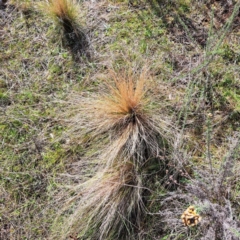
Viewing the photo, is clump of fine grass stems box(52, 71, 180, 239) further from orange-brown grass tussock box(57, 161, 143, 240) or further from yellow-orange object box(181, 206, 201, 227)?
yellow-orange object box(181, 206, 201, 227)

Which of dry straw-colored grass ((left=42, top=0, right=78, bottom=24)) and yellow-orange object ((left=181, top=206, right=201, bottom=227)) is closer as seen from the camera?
yellow-orange object ((left=181, top=206, right=201, bottom=227))

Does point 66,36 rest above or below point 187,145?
above

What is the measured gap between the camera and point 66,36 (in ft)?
8.89

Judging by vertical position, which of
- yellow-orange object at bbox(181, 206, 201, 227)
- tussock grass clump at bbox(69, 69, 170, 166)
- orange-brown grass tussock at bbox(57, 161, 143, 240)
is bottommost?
yellow-orange object at bbox(181, 206, 201, 227)

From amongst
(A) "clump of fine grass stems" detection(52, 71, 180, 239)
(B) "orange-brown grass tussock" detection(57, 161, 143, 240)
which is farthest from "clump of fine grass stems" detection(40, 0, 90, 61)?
(B) "orange-brown grass tussock" detection(57, 161, 143, 240)

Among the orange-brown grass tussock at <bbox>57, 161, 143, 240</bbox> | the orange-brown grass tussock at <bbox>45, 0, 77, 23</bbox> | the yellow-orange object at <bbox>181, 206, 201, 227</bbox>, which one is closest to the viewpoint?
the yellow-orange object at <bbox>181, 206, 201, 227</bbox>

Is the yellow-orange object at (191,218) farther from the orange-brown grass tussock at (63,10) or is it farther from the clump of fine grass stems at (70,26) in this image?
the orange-brown grass tussock at (63,10)

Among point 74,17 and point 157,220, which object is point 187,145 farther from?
point 74,17

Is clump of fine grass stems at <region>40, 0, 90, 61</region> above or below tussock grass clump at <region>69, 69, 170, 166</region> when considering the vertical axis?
above

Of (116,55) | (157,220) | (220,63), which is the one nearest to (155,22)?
(116,55)

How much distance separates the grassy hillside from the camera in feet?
6.89

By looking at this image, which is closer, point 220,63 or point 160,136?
point 160,136

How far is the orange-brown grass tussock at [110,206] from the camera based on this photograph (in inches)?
81.9

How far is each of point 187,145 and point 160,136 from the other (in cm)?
20
